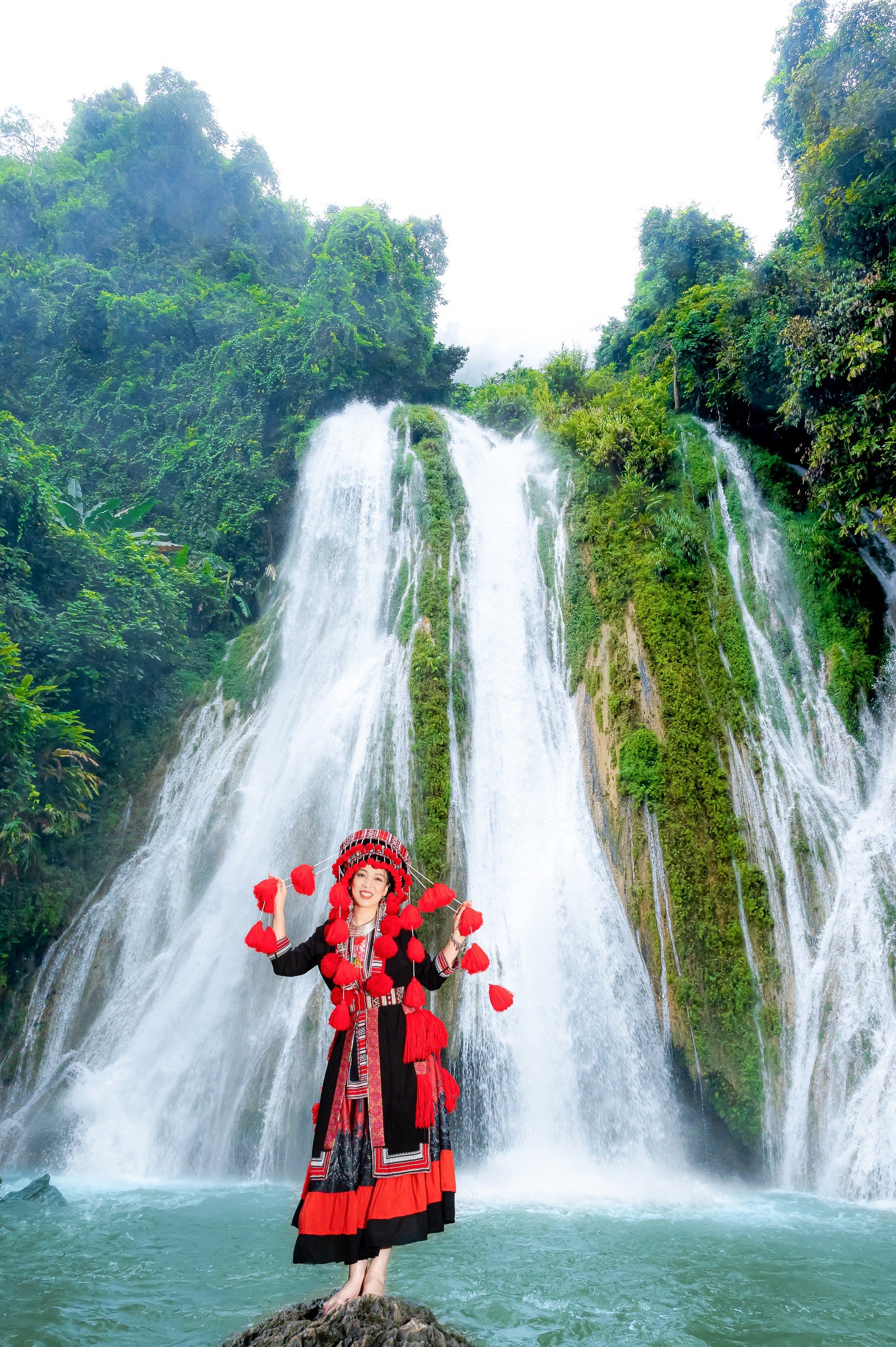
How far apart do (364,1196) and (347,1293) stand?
33 centimetres

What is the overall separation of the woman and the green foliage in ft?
19.4

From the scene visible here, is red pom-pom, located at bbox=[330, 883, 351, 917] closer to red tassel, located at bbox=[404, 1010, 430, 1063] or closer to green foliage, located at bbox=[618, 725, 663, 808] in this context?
red tassel, located at bbox=[404, 1010, 430, 1063]

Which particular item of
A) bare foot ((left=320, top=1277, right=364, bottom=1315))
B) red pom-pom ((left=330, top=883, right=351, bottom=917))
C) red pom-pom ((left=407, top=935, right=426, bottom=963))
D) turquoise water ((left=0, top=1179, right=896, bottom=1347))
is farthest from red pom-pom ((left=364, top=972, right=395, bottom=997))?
turquoise water ((left=0, top=1179, right=896, bottom=1347))

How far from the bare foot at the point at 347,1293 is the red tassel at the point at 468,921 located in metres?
1.20

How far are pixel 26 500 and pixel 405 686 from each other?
5.89 m

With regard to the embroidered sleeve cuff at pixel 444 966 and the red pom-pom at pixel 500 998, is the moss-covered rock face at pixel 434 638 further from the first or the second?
the embroidered sleeve cuff at pixel 444 966

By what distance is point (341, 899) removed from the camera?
2.79 metres

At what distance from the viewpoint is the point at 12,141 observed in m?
22.4

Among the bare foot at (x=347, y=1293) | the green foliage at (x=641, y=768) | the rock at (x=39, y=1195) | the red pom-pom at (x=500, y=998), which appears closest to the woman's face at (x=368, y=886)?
the red pom-pom at (x=500, y=998)

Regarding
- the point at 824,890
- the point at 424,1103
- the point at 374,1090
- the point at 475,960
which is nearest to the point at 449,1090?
the point at 424,1103

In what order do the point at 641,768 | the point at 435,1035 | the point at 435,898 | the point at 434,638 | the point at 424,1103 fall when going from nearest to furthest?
the point at 424,1103 < the point at 435,1035 < the point at 435,898 < the point at 641,768 < the point at 434,638

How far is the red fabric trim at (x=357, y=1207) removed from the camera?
252 cm

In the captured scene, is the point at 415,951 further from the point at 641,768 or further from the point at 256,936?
the point at 641,768

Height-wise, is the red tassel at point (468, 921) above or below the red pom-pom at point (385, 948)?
above
